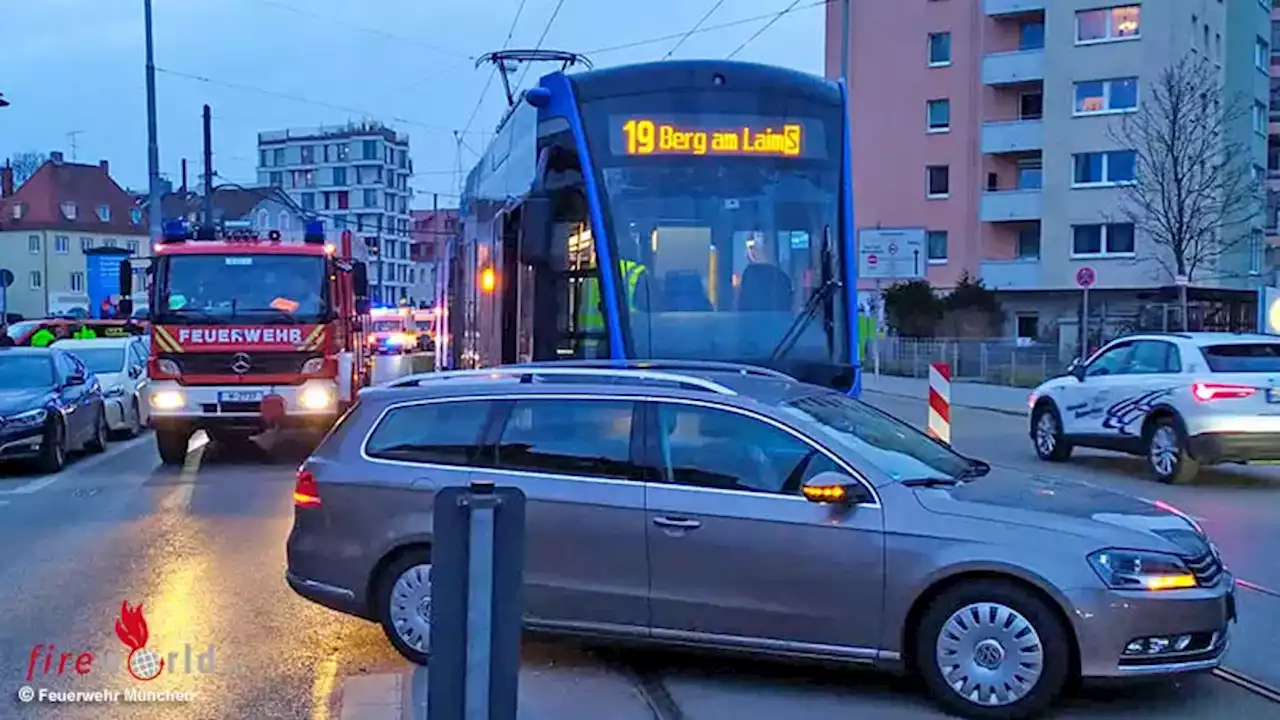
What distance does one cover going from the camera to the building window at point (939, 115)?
5322 centimetres

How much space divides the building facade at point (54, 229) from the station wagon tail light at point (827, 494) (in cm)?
9276

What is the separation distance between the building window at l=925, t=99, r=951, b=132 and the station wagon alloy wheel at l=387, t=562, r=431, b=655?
48.8 meters

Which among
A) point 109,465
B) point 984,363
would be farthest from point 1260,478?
point 984,363

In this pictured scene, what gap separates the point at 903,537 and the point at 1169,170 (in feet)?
140

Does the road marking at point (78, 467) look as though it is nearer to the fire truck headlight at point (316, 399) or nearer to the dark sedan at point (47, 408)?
the dark sedan at point (47, 408)

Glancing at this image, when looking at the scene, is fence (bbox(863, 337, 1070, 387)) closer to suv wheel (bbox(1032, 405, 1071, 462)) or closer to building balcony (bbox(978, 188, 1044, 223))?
building balcony (bbox(978, 188, 1044, 223))

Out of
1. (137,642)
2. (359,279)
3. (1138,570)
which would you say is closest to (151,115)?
(359,279)

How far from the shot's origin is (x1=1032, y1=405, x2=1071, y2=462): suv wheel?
57.1ft

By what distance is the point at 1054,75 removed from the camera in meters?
51.0

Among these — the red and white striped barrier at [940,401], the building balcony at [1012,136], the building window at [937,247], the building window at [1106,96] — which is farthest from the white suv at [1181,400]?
the building window at [937,247]

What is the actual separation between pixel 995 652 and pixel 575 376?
256 cm

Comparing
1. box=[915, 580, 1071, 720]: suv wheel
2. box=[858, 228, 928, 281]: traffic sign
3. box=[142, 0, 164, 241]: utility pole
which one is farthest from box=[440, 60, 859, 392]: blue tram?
box=[858, 228, 928, 281]: traffic sign

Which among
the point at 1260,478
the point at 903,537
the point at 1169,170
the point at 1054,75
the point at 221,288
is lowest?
the point at 1260,478

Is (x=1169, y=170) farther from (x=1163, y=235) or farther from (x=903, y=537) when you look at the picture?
(x=903, y=537)
